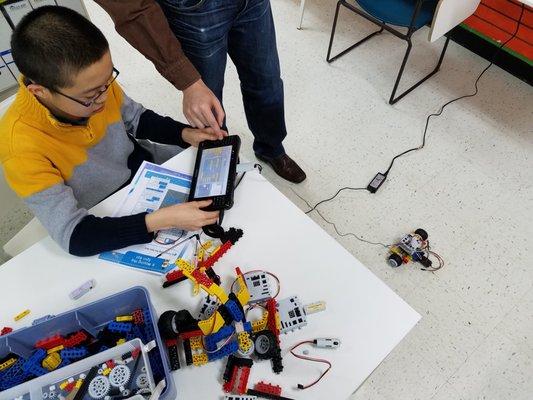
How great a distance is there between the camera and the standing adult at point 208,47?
1041 mm

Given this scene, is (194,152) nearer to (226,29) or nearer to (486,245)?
(226,29)

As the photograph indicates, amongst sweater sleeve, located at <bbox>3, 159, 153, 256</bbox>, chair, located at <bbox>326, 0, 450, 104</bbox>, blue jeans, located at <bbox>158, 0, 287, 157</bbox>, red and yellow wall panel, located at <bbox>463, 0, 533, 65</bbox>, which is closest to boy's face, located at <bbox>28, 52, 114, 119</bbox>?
sweater sleeve, located at <bbox>3, 159, 153, 256</bbox>

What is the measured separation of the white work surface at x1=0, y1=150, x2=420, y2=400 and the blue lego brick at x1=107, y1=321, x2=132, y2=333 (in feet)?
0.28

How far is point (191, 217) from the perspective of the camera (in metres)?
0.90

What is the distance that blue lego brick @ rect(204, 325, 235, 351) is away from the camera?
0.76 m

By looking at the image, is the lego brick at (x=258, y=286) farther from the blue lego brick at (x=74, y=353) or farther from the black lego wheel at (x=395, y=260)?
the black lego wheel at (x=395, y=260)

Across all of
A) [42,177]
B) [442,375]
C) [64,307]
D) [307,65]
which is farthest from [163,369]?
[307,65]

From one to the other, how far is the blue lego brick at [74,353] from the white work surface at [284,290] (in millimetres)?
125

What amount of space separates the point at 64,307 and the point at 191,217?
335mm

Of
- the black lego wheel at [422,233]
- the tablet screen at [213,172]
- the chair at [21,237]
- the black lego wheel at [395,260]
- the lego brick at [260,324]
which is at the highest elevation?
the tablet screen at [213,172]

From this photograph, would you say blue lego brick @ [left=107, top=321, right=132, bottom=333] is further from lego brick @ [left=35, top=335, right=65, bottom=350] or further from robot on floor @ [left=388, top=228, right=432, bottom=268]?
robot on floor @ [left=388, top=228, right=432, bottom=268]

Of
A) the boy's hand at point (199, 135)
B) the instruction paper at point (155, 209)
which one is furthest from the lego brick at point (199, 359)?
the boy's hand at point (199, 135)

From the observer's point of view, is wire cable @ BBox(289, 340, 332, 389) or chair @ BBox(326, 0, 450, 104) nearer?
wire cable @ BBox(289, 340, 332, 389)

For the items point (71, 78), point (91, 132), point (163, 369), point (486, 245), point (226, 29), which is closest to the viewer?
point (163, 369)
